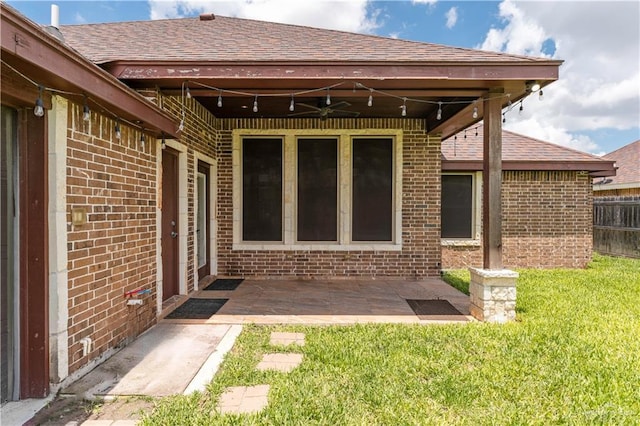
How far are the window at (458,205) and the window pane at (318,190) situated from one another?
309 centimetres

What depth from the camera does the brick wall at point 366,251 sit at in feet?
23.7

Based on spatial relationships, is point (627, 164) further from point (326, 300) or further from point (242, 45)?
point (242, 45)

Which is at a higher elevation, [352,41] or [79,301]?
[352,41]

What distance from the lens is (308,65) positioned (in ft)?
13.9

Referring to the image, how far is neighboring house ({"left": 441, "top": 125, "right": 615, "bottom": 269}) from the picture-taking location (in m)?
8.80

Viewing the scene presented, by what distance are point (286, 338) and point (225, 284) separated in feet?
9.87

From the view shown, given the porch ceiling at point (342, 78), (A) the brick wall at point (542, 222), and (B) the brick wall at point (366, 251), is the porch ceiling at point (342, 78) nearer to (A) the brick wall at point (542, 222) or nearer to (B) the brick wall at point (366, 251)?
(B) the brick wall at point (366, 251)

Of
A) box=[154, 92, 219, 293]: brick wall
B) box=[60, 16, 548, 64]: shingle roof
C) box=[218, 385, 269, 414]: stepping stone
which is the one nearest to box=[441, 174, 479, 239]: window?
box=[60, 16, 548, 64]: shingle roof

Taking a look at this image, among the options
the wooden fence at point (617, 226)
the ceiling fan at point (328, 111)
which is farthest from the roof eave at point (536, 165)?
the ceiling fan at point (328, 111)

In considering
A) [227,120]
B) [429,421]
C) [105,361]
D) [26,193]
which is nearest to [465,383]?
[429,421]

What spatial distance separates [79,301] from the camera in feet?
9.86

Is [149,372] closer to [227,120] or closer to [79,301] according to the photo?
[79,301]

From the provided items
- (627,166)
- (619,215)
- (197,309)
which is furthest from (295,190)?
(627,166)

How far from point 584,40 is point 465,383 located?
1265 cm
